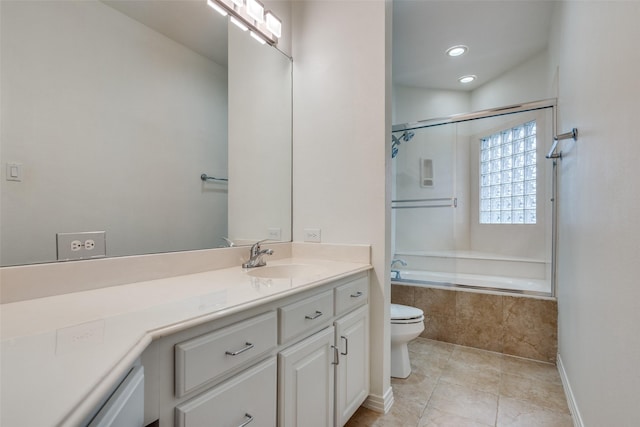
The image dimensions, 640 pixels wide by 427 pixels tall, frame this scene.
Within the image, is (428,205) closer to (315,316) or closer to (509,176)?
(509,176)

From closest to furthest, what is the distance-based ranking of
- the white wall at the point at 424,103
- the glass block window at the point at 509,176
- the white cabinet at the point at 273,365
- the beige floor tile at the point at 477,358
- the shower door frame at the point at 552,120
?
1. the white cabinet at the point at 273,365
2. the beige floor tile at the point at 477,358
3. the shower door frame at the point at 552,120
4. the glass block window at the point at 509,176
5. the white wall at the point at 424,103

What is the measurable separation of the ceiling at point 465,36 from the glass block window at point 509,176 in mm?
754

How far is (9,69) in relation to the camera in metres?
0.92

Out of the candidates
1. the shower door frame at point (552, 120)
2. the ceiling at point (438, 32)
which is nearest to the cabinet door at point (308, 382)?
the ceiling at point (438, 32)

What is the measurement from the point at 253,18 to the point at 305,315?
1.66 metres

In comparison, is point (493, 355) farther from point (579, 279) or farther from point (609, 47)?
point (609, 47)

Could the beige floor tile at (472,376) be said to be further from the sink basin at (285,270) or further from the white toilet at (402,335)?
the sink basin at (285,270)

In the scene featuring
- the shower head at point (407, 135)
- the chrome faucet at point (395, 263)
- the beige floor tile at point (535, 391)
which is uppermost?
the shower head at point (407, 135)

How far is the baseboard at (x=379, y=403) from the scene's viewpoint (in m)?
1.63

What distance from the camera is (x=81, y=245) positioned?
1.05m

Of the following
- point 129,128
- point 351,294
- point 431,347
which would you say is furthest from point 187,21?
point 431,347

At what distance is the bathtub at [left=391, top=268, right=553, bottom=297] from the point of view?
2.44 metres

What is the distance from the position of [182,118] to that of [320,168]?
832mm

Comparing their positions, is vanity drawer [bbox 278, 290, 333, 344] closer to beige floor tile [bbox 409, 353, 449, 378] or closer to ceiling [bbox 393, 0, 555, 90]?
beige floor tile [bbox 409, 353, 449, 378]
